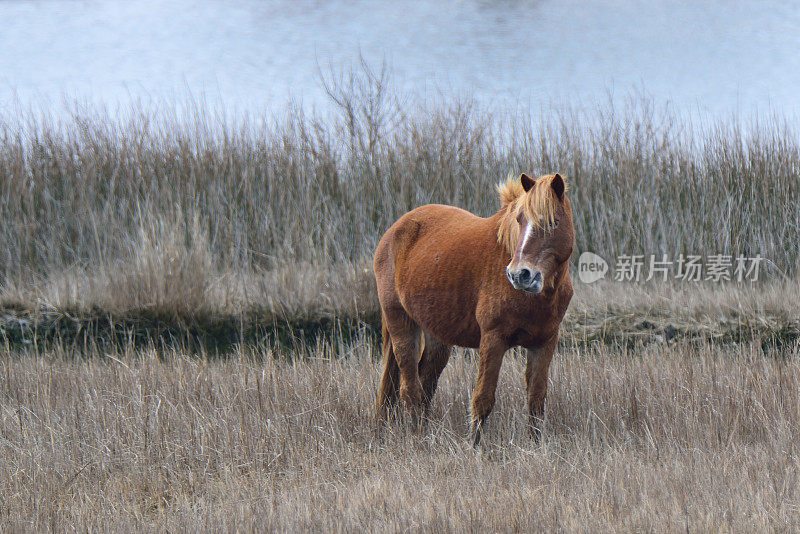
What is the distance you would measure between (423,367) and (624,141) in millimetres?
6407

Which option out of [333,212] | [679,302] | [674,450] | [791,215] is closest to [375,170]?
[333,212]

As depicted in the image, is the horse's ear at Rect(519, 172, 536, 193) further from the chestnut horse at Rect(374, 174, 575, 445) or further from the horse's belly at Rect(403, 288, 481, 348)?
the horse's belly at Rect(403, 288, 481, 348)

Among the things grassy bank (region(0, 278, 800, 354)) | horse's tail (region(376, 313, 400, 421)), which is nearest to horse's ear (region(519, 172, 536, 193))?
horse's tail (region(376, 313, 400, 421))

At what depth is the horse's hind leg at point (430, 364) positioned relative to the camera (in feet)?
12.4

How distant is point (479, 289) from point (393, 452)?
108 centimetres

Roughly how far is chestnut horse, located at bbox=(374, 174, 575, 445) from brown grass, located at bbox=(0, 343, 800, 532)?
12.8 inches

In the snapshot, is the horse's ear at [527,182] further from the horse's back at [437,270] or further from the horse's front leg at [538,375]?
the horse's front leg at [538,375]

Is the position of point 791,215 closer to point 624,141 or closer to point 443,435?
point 624,141

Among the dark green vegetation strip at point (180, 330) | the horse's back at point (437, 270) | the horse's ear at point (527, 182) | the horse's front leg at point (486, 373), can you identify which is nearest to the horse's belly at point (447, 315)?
the horse's back at point (437, 270)

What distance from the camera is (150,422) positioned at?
4320 millimetres

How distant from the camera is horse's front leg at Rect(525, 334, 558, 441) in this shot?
3246mm

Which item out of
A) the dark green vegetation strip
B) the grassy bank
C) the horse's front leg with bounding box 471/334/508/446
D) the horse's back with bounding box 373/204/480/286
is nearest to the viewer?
the horse's front leg with bounding box 471/334/508/446

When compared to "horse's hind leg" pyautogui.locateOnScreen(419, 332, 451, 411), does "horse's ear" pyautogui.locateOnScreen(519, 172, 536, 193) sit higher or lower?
higher

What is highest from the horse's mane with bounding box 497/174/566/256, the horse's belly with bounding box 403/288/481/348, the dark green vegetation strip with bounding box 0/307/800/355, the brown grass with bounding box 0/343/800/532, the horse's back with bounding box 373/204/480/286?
the horse's mane with bounding box 497/174/566/256
